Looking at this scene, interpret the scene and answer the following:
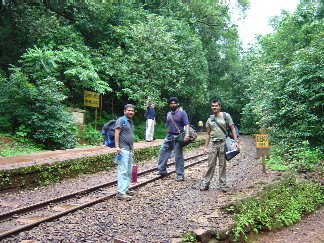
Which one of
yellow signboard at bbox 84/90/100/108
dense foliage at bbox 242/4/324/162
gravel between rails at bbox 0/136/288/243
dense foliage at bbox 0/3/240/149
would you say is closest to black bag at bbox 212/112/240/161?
gravel between rails at bbox 0/136/288/243

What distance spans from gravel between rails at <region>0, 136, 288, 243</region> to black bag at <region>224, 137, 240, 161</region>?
0.72m

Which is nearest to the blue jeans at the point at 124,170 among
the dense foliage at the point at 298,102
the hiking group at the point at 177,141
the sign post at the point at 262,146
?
the hiking group at the point at 177,141

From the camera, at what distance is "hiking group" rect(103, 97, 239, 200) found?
623cm

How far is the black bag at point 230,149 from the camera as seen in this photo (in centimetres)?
667

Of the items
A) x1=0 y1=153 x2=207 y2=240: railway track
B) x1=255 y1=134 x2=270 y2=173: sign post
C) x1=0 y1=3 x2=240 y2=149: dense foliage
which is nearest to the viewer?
x1=0 y1=153 x2=207 y2=240: railway track

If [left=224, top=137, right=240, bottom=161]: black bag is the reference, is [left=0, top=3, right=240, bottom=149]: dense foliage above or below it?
above

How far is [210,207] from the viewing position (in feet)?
18.4

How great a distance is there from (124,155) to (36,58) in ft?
29.6

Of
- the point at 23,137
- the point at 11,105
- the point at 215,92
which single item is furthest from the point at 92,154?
the point at 215,92

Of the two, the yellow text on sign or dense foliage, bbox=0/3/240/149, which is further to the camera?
dense foliage, bbox=0/3/240/149

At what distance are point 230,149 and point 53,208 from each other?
3549mm

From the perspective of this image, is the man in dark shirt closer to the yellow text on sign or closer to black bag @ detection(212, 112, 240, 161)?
black bag @ detection(212, 112, 240, 161)

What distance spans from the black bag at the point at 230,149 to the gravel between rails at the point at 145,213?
0.72 m

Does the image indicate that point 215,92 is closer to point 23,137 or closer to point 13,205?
point 23,137
